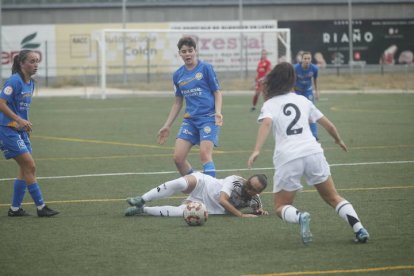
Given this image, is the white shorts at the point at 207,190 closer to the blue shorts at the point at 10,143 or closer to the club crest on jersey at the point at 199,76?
the club crest on jersey at the point at 199,76

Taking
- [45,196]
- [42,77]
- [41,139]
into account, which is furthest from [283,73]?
[42,77]

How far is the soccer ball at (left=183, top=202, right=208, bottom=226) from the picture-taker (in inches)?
390

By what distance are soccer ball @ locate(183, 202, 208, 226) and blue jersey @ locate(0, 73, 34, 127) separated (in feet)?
7.69

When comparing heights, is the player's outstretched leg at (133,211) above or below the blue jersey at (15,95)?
below

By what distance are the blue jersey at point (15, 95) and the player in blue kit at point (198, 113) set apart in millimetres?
1816

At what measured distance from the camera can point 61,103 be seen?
3800 cm

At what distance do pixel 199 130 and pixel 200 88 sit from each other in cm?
53

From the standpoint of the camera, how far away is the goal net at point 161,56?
47250mm

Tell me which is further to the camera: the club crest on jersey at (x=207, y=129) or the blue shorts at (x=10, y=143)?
the club crest on jersey at (x=207, y=129)

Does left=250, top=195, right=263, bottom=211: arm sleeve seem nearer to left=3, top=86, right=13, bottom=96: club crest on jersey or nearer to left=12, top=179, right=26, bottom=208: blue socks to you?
left=12, top=179, right=26, bottom=208: blue socks

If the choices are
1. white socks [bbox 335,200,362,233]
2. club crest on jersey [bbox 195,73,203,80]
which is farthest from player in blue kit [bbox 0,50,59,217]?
white socks [bbox 335,200,362,233]

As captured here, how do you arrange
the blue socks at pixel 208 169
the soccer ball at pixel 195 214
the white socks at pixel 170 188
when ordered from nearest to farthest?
the soccer ball at pixel 195 214 → the white socks at pixel 170 188 → the blue socks at pixel 208 169

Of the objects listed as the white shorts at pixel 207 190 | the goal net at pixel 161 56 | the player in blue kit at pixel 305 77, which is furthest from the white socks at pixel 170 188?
the goal net at pixel 161 56

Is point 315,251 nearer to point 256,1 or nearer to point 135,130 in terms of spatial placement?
point 135,130
